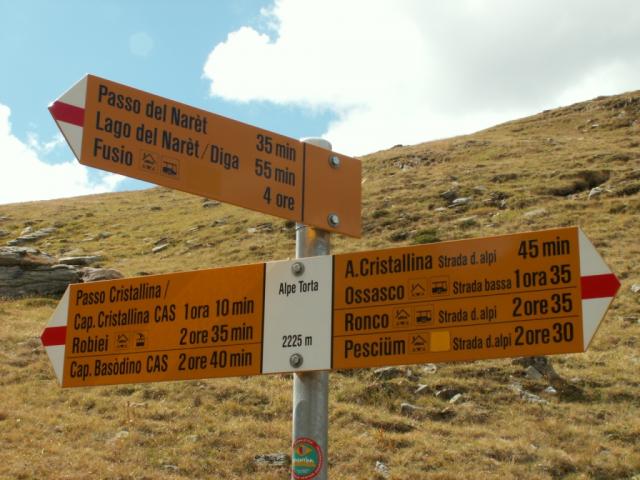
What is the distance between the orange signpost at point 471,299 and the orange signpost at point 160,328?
0.56 m

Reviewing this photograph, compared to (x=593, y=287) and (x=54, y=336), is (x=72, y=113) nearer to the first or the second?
(x=54, y=336)

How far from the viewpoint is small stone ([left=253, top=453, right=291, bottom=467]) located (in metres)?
12.9

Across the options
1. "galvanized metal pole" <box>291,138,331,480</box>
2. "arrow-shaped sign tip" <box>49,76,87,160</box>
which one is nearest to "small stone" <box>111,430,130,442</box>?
"galvanized metal pole" <box>291,138,331,480</box>

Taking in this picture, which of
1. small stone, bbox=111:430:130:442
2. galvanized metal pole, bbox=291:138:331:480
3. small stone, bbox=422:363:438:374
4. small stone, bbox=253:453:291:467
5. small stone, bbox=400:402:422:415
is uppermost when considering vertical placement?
small stone, bbox=422:363:438:374

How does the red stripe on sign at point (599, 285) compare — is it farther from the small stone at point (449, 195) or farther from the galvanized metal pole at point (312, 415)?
the small stone at point (449, 195)

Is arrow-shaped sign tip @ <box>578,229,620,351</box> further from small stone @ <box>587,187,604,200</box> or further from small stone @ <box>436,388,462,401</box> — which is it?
small stone @ <box>587,187,604,200</box>

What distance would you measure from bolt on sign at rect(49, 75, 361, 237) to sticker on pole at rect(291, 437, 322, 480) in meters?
1.24

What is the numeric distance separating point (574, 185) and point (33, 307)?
2463cm

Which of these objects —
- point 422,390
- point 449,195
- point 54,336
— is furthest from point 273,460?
point 449,195

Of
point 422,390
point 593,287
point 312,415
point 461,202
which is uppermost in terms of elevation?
point 461,202

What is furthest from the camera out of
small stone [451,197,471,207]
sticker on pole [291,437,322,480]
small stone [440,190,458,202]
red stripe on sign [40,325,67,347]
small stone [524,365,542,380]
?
small stone [440,190,458,202]

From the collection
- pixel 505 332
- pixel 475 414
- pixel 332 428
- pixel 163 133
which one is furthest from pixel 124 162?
pixel 475 414

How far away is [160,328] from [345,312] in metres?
1.22

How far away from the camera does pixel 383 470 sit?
12.6 meters
